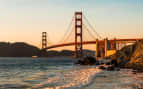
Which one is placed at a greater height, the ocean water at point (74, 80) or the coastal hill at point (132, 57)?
the coastal hill at point (132, 57)

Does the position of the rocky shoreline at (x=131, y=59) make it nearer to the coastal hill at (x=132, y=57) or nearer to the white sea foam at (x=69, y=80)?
the coastal hill at (x=132, y=57)

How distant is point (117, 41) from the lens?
6994cm

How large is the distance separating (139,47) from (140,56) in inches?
102

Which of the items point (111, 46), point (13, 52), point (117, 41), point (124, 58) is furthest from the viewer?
point (13, 52)

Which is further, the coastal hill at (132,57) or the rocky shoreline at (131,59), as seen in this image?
→ the coastal hill at (132,57)

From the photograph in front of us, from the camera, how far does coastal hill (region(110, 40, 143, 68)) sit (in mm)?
36562

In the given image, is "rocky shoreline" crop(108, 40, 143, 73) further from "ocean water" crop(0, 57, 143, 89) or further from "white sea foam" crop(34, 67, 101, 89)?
"white sea foam" crop(34, 67, 101, 89)

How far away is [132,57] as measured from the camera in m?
38.6

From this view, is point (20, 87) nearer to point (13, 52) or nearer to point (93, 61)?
point (93, 61)

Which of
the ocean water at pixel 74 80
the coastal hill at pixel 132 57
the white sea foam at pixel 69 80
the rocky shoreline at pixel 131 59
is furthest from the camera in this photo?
the coastal hill at pixel 132 57

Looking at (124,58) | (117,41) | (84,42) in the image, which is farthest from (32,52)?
(124,58)

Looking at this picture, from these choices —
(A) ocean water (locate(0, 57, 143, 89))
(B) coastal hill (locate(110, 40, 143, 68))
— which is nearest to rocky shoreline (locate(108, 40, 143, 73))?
(B) coastal hill (locate(110, 40, 143, 68))

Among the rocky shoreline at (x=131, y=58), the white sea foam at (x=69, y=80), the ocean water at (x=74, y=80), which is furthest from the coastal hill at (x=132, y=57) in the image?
the white sea foam at (x=69, y=80)

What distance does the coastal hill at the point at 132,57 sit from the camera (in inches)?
1439
